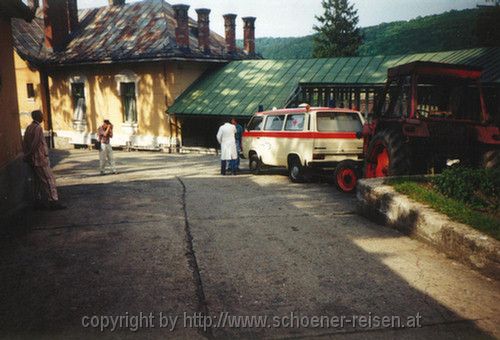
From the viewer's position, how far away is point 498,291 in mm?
4273

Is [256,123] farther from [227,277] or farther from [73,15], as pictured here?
[73,15]

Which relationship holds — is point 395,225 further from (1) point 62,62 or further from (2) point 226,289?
(1) point 62,62

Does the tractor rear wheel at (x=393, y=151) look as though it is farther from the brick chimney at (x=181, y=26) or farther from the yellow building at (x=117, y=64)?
the brick chimney at (x=181, y=26)

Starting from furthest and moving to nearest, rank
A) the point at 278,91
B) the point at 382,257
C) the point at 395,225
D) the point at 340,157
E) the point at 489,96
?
the point at 278,91, the point at 489,96, the point at 340,157, the point at 395,225, the point at 382,257

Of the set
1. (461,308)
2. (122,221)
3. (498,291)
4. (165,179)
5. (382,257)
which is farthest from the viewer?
(165,179)

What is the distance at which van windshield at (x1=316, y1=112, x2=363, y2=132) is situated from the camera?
10.7 metres

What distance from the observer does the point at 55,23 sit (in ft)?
78.2

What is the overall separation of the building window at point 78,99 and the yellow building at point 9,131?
1489 centimetres

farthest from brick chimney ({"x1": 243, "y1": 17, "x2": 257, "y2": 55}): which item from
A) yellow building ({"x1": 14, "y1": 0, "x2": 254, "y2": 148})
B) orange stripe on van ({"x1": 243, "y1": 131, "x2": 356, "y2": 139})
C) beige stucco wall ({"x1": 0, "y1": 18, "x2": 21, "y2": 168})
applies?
beige stucco wall ({"x1": 0, "y1": 18, "x2": 21, "y2": 168})

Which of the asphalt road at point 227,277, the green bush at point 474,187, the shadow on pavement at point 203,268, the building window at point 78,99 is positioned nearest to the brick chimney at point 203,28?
the building window at point 78,99

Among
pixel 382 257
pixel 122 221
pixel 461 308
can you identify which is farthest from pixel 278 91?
pixel 461 308

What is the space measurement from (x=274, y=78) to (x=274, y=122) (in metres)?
8.06

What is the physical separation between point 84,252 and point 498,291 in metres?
5.02

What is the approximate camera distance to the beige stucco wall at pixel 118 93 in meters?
20.6
